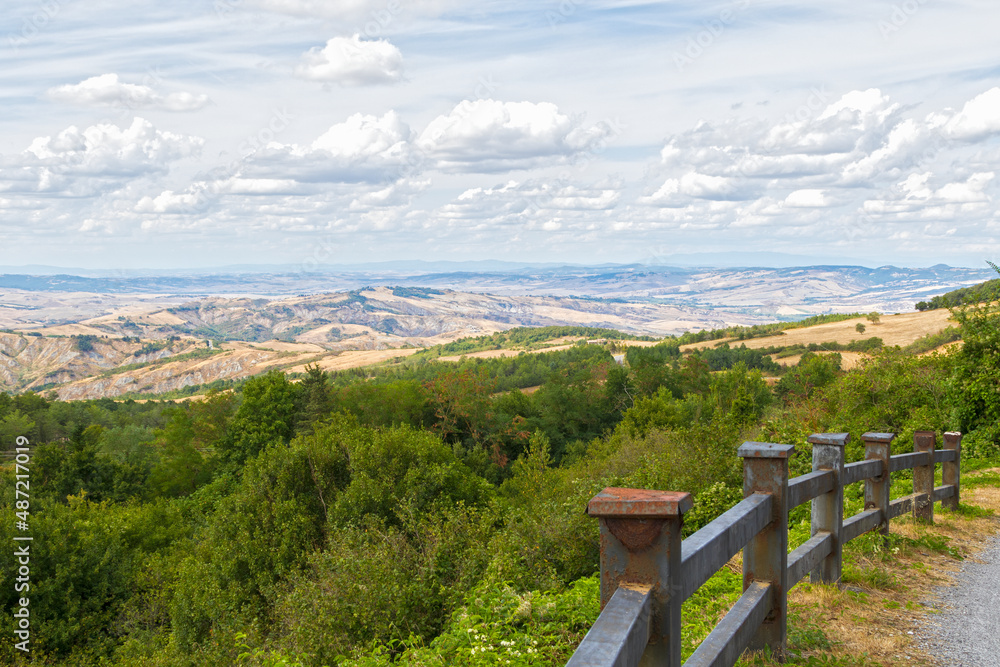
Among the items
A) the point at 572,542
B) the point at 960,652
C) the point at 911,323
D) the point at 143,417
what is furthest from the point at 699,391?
the point at 143,417

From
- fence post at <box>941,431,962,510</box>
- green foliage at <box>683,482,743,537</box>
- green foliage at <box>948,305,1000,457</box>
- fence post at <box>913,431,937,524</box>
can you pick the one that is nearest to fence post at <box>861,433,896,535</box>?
fence post at <box>913,431,937,524</box>

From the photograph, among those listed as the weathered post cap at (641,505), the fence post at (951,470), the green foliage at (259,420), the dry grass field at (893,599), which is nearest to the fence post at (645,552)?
the weathered post cap at (641,505)

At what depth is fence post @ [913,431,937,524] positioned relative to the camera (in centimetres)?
924

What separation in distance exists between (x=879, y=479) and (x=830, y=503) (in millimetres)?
1807

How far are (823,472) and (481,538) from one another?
11.7m

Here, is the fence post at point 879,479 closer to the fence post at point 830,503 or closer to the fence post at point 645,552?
the fence post at point 830,503

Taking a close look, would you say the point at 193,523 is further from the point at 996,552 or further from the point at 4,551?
the point at 996,552

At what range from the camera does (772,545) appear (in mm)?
4789

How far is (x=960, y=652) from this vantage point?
5.36 metres

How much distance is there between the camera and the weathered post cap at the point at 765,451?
15.6 ft

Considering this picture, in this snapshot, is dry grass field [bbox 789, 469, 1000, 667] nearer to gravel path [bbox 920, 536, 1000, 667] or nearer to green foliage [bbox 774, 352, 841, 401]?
gravel path [bbox 920, 536, 1000, 667]

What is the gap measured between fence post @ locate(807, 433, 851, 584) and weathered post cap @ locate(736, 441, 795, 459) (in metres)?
1.53

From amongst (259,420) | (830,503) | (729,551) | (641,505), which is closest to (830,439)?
(830,503)

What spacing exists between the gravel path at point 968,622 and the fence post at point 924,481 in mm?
1476
